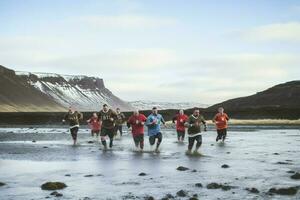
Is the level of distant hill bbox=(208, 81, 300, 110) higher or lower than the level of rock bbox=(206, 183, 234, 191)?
higher

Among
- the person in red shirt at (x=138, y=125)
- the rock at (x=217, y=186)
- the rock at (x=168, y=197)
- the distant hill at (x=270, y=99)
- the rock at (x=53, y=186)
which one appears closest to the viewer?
the rock at (x=168, y=197)

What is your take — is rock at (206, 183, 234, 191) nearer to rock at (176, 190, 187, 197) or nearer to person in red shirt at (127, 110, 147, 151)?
rock at (176, 190, 187, 197)

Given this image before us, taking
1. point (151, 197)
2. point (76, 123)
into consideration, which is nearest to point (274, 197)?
point (151, 197)

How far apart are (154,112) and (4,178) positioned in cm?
993

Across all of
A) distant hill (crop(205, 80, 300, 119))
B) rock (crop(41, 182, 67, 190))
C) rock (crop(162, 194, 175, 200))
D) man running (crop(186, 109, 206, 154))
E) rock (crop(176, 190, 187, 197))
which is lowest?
rock (crop(162, 194, 175, 200))

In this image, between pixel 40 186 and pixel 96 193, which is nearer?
pixel 96 193

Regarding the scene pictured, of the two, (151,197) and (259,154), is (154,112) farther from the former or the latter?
(151,197)

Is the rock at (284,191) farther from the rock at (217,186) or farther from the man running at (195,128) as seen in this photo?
the man running at (195,128)

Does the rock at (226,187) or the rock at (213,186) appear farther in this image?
the rock at (213,186)

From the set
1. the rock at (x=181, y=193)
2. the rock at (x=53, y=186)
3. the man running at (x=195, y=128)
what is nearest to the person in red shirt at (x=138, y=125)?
the man running at (x=195, y=128)

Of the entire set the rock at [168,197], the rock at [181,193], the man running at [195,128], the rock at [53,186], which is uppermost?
the man running at [195,128]

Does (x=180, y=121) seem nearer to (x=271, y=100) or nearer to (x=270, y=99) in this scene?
(x=271, y=100)

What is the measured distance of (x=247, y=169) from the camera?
52.2ft

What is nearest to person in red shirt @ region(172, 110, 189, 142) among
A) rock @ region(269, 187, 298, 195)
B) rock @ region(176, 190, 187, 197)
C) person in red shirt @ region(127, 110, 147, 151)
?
person in red shirt @ region(127, 110, 147, 151)
